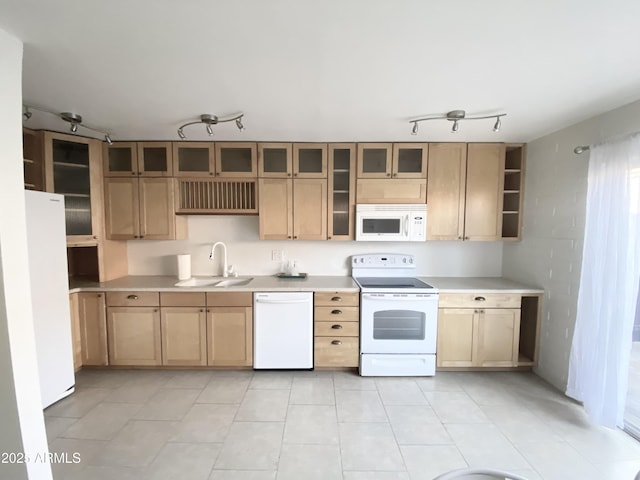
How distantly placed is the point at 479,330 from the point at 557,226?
1.22 metres

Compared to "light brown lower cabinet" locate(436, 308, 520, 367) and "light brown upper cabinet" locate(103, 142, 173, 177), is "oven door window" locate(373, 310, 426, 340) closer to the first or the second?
"light brown lower cabinet" locate(436, 308, 520, 367)

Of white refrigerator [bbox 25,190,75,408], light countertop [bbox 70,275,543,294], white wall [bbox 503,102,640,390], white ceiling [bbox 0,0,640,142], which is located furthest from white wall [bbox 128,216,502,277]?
white ceiling [bbox 0,0,640,142]

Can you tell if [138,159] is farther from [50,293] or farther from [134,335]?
[134,335]

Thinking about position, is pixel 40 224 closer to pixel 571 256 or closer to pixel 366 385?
pixel 366 385

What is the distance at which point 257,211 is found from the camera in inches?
116

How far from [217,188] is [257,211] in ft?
1.83

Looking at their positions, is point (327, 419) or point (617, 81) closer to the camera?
point (617, 81)

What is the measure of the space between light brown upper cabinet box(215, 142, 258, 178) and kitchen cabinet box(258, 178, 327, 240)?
19cm

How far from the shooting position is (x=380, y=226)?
9.54 feet

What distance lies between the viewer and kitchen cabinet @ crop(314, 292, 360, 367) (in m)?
2.72

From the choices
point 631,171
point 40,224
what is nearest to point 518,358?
point 631,171

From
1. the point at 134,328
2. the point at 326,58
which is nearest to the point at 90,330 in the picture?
the point at 134,328

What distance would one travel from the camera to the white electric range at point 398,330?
8.70 ft

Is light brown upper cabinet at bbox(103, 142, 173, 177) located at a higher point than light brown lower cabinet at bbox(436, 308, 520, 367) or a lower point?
higher
